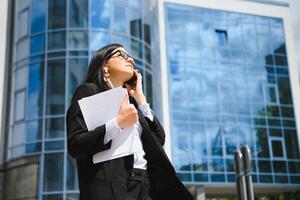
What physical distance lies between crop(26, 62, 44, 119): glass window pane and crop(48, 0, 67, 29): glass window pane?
68.9 inches

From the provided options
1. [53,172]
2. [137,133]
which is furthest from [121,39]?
[137,133]

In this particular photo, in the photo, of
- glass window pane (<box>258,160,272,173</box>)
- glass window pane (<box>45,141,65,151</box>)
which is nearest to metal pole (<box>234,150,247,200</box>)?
glass window pane (<box>45,141,65,151</box>)

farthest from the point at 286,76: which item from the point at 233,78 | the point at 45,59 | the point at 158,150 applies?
the point at 158,150

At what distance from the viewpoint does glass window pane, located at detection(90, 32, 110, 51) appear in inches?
904

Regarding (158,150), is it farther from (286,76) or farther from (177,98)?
(286,76)

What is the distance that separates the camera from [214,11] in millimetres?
32156

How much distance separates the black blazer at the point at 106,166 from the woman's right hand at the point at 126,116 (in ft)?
0.31

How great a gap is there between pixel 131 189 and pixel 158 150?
0.82 ft

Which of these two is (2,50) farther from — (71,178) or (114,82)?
(114,82)

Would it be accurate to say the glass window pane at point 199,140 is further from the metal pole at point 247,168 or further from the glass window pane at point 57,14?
the metal pole at point 247,168

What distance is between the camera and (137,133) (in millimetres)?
2893

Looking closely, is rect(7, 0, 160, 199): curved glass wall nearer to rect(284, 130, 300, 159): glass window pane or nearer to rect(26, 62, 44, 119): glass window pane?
rect(26, 62, 44, 119): glass window pane

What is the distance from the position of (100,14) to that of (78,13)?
3.06 ft

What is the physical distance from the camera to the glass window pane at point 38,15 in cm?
2302
